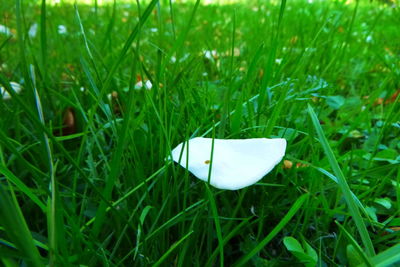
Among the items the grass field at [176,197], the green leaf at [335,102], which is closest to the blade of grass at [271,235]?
the grass field at [176,197]

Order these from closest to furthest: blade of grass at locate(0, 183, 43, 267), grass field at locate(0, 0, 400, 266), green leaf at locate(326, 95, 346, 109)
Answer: blade of grass at locate(0, 183, 43, 267) < grass field at locate(0, 0, 400, 266) < green leaf at locate(326, 95, 346, 109)

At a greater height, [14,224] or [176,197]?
[14,224]

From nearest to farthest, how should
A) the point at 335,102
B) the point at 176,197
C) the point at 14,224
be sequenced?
1. the point at 14,224
2. the point at 176,197
3. the point at 335,102

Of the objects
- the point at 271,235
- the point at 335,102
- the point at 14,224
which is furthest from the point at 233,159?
the point at 335,102

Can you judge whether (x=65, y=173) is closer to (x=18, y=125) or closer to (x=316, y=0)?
(x=18, y=125)

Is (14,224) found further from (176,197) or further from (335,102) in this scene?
(335,102)

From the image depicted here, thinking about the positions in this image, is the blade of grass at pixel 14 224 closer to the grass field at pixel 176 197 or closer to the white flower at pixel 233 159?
the grass field at pixel 176 197

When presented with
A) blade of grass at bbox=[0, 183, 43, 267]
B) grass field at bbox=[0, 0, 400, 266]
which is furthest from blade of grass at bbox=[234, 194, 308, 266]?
blade of grass at bbox=[0, 183, 43, 267]

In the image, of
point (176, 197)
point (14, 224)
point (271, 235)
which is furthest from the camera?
point (176, 197)

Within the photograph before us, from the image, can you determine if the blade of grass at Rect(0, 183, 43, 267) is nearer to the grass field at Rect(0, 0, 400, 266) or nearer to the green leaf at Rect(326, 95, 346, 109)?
the grass field at Rect(0, 0, 400, 266)

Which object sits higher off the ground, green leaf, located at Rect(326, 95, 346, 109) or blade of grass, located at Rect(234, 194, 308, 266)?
green leaf, located at Rect(326, 95, 346, 109)
